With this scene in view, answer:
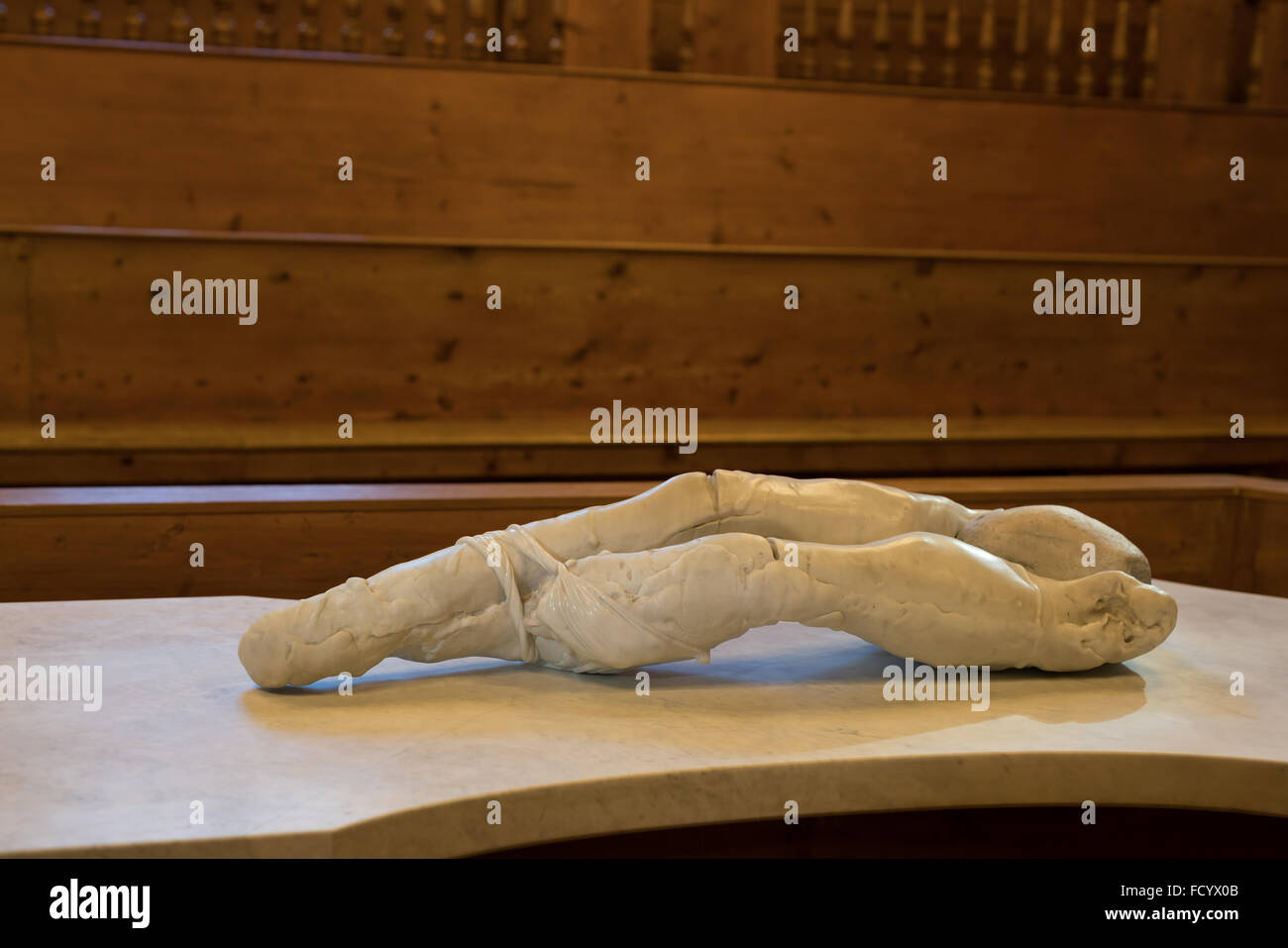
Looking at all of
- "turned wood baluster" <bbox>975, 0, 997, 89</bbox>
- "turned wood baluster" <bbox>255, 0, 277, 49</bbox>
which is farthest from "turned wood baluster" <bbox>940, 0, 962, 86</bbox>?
"turned wood baluster" <bbox>255, 0, 277, 49</bbox>

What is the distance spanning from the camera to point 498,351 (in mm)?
4270

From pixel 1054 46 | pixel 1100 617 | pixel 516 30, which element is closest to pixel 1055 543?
pixel 1100 617

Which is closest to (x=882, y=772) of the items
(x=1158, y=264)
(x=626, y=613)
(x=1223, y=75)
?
(x=626, y=613)

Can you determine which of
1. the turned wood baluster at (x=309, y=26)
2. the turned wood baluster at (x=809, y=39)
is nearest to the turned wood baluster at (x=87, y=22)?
the turned wood baluster at (x=309, y=26)

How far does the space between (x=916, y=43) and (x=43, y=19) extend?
→ 3013mm

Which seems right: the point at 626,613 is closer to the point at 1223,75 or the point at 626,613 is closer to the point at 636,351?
the point at 636,351

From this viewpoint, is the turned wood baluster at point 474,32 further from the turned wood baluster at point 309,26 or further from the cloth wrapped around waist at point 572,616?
the cloth wrapped around waist at point 572,616

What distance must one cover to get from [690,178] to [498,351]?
2.99 ft

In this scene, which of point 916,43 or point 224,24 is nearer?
point 224,24

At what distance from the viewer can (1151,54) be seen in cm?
473

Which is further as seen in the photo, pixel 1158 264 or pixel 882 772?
pixel 1158 264

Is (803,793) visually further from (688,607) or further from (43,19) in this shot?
(43,19)

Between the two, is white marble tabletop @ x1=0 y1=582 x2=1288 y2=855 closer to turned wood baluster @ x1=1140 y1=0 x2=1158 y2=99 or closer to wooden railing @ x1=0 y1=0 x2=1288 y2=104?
wooden railing @ x1=0 y1=0 x2=1288 y2=104
